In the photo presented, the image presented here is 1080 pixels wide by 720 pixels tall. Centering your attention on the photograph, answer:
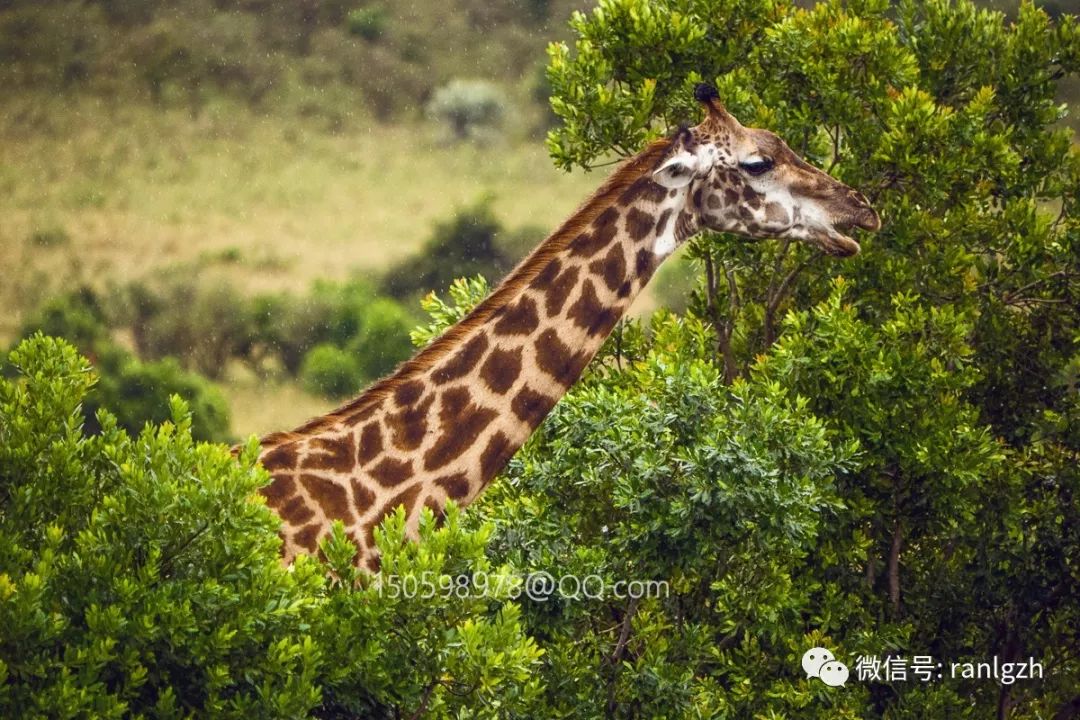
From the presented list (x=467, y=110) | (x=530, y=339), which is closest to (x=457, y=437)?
(x=530, y=339)

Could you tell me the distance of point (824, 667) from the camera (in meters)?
12.3

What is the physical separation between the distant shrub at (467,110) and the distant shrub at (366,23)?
6.51 metres

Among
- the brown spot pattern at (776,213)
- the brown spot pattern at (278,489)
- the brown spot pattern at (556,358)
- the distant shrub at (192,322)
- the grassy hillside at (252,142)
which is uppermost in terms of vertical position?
the grassy hillside at (252,142)

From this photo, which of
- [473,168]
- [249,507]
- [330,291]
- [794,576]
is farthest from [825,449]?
[473,168]

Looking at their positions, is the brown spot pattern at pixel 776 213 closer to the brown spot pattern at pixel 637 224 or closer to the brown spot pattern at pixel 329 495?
the brown spot pattern at pixel 637 224

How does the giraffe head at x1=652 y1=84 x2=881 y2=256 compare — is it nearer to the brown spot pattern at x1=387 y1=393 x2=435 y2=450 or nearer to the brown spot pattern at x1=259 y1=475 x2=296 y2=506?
the brown spot pattern at x1=387 y1=393 x2=435 y2=450

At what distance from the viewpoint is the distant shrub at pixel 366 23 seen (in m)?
73.7

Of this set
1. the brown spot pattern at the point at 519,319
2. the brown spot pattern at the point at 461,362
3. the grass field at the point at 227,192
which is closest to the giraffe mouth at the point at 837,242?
the brown spot pattern at the point at 519,319

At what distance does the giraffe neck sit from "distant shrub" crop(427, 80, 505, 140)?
5764 cm

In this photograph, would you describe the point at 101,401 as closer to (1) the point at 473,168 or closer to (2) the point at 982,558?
(1) the point at 473,168

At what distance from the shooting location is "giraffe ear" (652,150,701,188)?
1126 cm

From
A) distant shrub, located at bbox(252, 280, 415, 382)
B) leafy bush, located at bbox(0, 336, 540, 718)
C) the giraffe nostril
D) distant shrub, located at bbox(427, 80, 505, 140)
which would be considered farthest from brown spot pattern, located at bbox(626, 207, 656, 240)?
distant shrub, located at bbox(427, 80, 505, 140)

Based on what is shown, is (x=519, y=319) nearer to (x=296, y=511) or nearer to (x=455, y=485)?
(x=455, y=485)

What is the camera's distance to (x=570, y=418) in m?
11.8
